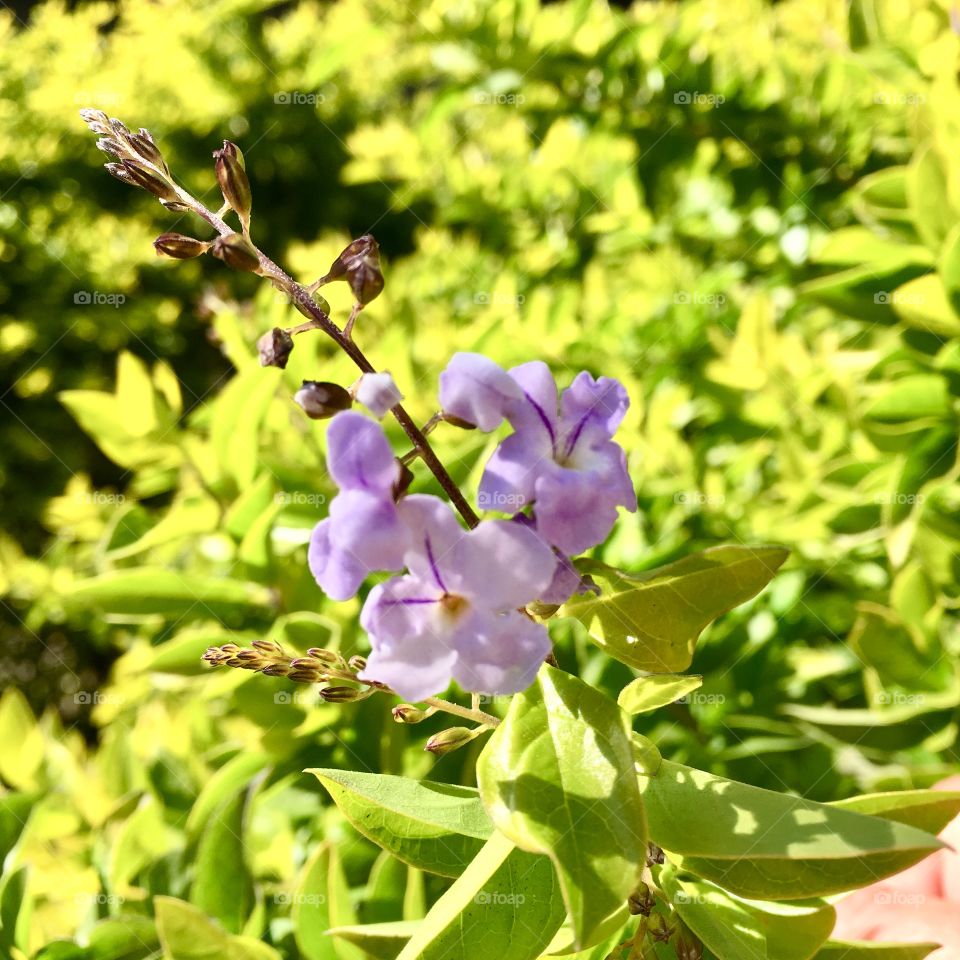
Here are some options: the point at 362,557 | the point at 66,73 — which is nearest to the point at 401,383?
the point at 362,557

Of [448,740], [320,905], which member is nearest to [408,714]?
[448,740]

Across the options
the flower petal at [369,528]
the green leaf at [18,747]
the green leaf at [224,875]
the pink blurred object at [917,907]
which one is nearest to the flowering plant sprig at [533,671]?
the flower petal at [369,528]

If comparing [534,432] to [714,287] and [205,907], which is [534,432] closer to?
[205,907]

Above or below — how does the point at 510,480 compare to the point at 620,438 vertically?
above

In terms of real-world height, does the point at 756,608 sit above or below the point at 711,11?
below

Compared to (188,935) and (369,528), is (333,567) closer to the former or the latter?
(369,528)

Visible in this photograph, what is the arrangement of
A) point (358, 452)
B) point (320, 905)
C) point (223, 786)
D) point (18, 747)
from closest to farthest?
point (358, 452) < point (320, 905) < point (223, 786) < point (18, 747)

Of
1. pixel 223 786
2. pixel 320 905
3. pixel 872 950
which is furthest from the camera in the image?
pixel 223 786
